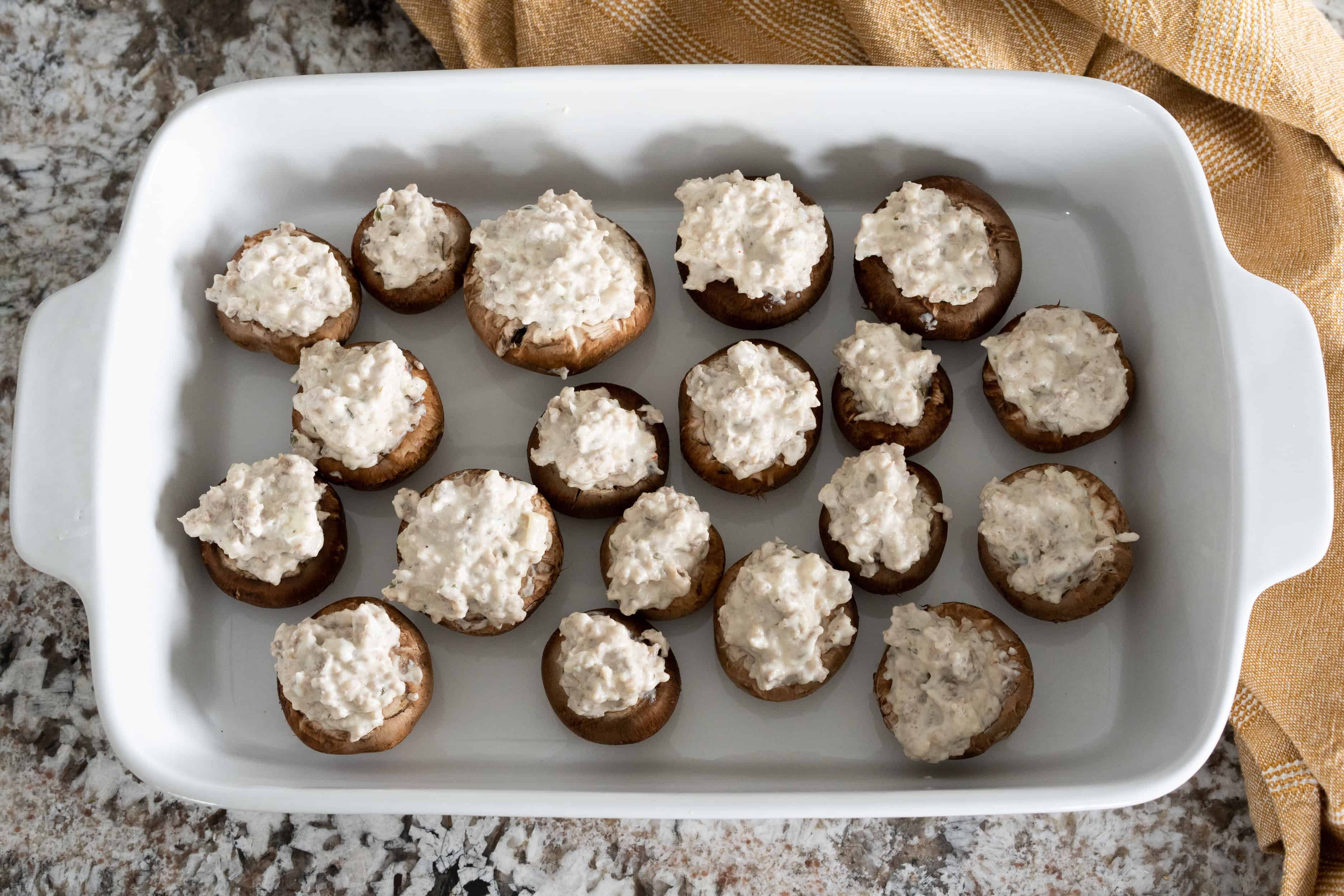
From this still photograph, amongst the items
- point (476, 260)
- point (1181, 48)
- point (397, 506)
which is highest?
point (1181, 48)

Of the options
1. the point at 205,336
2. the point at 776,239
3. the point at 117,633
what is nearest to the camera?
the point at 117,633

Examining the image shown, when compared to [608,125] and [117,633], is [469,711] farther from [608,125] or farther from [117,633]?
[608,125]

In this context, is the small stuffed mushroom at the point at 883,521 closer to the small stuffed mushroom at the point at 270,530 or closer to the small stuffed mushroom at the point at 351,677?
the small stuffed mushroom at the point at 351,677

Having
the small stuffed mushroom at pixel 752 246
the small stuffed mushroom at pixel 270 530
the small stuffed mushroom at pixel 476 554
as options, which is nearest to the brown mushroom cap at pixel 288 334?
the small stuffed mushroom at pixel 270 530

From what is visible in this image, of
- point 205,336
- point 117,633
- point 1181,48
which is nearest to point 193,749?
point 117,633

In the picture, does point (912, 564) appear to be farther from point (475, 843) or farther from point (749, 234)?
point (475, 843)

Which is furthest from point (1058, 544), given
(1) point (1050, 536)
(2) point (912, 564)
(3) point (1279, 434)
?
(3) point (1279, 434)
